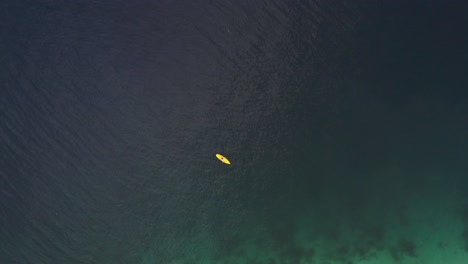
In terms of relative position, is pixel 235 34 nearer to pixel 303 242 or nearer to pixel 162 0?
pixel 162 0

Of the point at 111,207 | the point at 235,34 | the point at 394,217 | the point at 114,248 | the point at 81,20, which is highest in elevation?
the point at 235,34

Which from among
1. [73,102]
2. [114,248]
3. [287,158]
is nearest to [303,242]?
[287,158]

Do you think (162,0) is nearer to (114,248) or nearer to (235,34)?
(235,34)

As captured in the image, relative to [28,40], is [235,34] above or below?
above

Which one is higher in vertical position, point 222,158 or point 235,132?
point 235,132

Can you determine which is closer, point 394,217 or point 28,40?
point 394,217

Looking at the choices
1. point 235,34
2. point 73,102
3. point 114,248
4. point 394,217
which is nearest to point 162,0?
point 235,34
